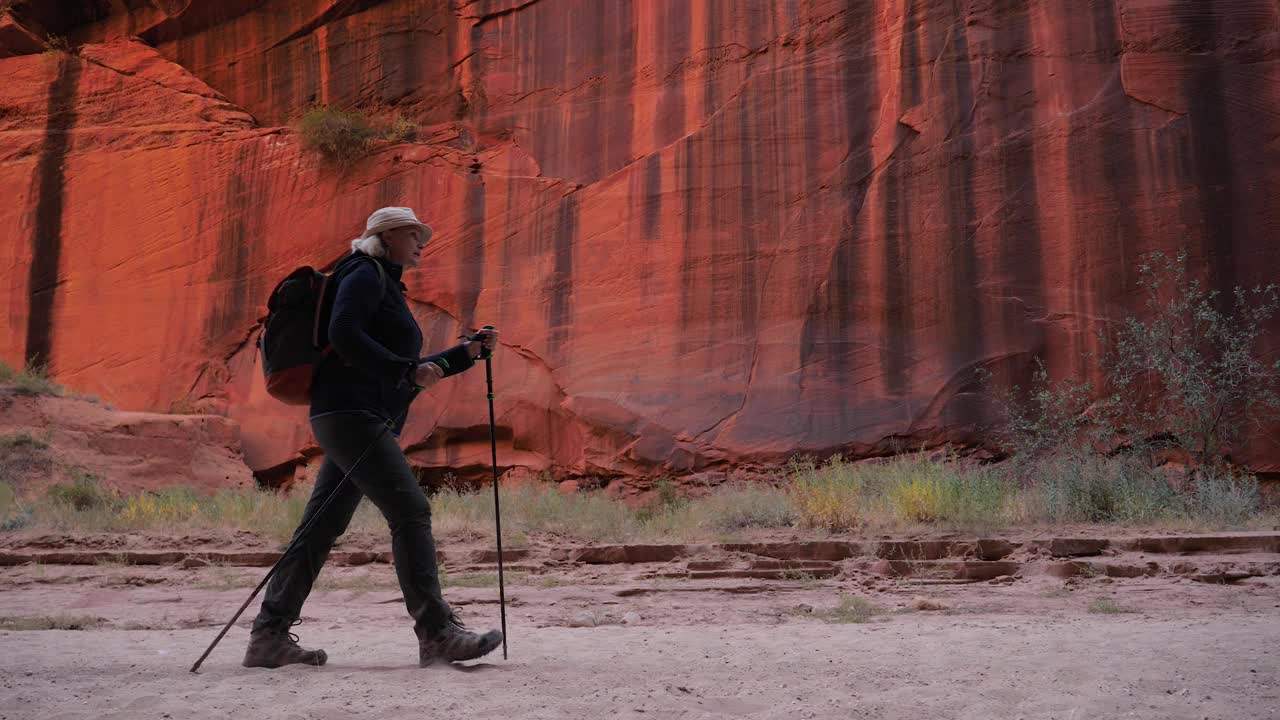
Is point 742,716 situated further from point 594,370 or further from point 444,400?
point 444,400

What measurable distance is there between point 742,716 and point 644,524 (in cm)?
650

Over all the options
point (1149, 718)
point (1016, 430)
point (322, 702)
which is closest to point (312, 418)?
point (322, 702)

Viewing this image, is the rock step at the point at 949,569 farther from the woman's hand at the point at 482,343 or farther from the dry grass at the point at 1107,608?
the woman's hand at the point at 482,343

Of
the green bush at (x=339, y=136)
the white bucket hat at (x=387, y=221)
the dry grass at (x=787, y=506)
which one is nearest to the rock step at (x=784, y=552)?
the dry grass at (x=787, y=506)

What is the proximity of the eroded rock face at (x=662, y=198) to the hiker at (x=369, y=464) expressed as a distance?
782cm

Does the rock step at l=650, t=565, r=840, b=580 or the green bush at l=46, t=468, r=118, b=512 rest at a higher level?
the green bush at l=46, t=468, r=118, b=512

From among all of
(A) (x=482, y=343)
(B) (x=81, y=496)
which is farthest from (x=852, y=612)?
(B) (x=81, y=496)

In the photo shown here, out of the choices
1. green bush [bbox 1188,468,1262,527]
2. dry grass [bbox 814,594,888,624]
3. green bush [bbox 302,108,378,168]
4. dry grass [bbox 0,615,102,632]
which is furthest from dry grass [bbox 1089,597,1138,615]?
green bush [bbox 302,108,378,168]

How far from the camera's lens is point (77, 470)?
1135cm

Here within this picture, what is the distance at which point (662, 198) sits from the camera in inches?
496

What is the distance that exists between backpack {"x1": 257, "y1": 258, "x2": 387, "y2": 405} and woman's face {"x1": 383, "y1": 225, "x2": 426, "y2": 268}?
238mm

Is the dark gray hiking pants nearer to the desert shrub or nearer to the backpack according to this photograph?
the backpack

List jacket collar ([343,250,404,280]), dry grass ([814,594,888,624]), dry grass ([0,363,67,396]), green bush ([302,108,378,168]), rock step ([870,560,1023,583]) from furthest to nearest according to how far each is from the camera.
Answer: green bush ([302,108,378,168]) → dry grass ([0,363,67,396]) → rock step ([870,560,1023,583]) → dry grass ([814,594,888,624]) → jacket collar ([343,250,404,280])

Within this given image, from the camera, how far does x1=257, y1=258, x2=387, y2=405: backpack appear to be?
12.6 feet
